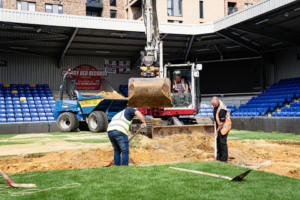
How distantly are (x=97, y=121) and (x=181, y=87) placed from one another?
576cm

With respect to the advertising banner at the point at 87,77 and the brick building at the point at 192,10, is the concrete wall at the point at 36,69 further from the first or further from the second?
the brick building at the point at 192,10

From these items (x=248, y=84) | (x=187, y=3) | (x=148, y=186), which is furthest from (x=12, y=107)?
(x=187, y=3)

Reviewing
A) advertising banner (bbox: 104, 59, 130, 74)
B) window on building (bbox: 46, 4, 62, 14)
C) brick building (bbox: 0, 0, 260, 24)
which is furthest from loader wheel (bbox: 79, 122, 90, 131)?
window on building (bbox: 46, 4, 62, 14)

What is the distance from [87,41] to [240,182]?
22.3 m

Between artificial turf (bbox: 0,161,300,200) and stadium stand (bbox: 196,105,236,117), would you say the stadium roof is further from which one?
artificial turf (bbox: 0,161,300,200)

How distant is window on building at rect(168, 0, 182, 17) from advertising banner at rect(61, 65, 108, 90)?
1582cm

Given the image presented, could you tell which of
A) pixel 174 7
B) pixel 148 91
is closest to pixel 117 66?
pixel 174 7

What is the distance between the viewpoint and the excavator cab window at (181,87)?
14.6 meters

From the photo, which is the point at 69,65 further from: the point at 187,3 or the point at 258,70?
the point at 187,3

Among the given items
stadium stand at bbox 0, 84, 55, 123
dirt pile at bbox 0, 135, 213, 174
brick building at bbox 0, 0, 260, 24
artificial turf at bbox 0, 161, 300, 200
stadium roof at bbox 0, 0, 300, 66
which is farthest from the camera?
brick building at bbox 0, 0, 260, 24

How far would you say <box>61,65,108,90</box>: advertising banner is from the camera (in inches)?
1188

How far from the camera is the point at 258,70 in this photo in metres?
28.6

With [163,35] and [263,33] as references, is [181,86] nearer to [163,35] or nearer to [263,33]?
[263,33]

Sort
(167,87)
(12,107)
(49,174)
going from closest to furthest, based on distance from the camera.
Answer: (49,174) < (167,87) < (12,107)
